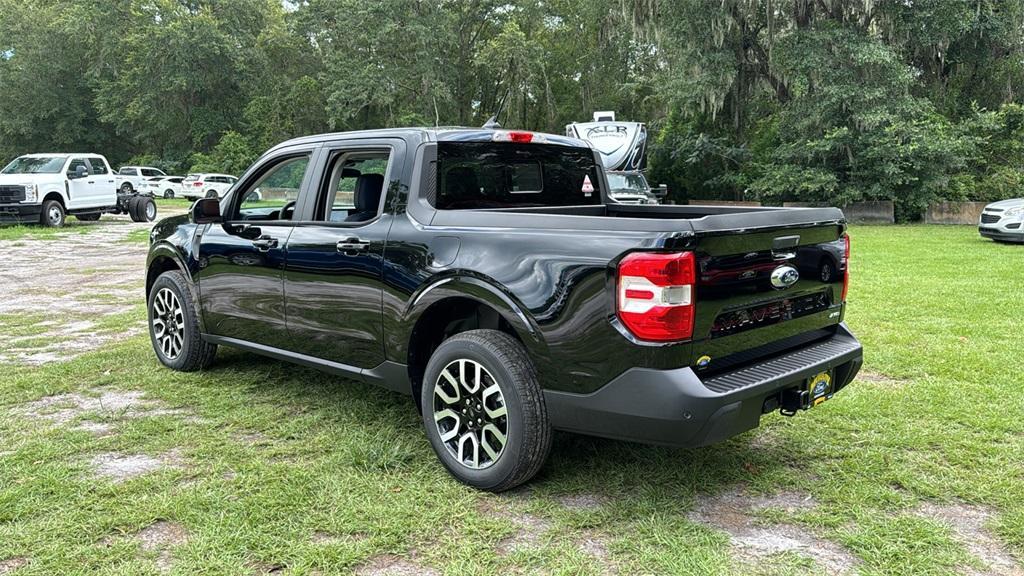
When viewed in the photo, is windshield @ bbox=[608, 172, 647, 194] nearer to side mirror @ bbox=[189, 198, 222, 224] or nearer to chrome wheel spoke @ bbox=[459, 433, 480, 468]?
side mirror @ bbox=[189, 198, 222, 224]

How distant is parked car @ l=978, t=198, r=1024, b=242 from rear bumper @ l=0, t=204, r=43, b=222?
68.9 feet

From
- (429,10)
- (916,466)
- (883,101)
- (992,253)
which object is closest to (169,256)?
(916,466)

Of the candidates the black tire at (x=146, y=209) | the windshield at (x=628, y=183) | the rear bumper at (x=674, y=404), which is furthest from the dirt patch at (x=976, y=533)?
the black tire at (x=146, y=209)

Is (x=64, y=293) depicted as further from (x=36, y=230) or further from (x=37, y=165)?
(x=37, y=165)

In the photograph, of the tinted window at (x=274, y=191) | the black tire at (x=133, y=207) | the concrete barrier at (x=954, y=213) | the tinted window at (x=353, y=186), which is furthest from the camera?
the black tire at (x=133, y=207)

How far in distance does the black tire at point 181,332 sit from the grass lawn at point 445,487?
0.46 ft

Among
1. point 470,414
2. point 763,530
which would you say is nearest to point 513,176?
point 470,414

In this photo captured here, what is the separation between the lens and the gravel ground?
264 inches

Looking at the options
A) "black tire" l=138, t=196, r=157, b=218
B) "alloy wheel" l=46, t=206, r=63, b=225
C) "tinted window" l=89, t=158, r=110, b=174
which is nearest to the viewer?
"alloy wheel" l=46, t=206, r=63, b=225

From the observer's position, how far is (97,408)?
479 centimetres

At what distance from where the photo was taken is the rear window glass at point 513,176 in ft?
13.6

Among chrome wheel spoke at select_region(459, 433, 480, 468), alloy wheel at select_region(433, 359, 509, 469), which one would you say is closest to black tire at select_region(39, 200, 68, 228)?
alloy wheel at select_region(433, 359, 509, 469)

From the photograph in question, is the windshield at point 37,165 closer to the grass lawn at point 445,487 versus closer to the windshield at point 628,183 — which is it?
the windshield at point 628,183

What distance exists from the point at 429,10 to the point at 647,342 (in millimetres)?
36442
